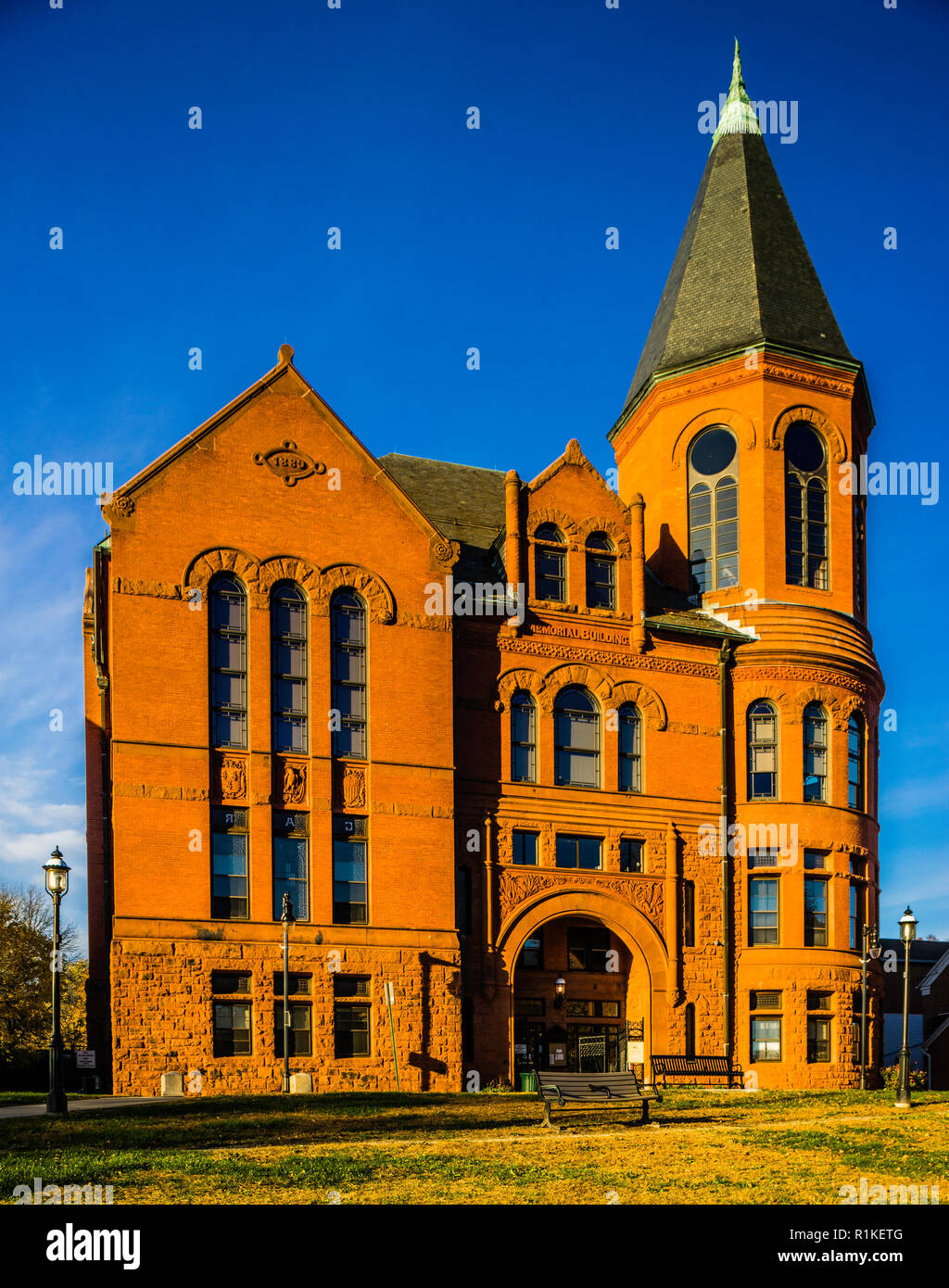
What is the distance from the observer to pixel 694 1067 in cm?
3825

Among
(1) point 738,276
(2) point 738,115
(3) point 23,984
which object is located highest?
(2) point 738,115

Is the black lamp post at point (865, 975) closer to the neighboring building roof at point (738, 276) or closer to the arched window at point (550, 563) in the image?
the arched window at point (550, 563)

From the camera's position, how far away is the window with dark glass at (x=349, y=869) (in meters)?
35.2

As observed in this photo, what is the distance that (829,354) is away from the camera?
44094 mm

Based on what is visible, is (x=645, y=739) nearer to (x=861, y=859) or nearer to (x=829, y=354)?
(x=861, y=859)

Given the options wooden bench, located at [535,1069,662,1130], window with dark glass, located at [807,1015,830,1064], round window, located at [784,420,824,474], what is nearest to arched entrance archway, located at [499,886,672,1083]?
window with dark glass, located at [807,1015,830,1064]

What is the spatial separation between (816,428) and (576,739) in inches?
506

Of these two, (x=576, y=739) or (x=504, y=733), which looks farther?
(x=576, y=739)

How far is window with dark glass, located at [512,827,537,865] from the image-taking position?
38406mm

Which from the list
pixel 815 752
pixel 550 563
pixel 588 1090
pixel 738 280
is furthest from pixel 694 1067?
pixel 738 280

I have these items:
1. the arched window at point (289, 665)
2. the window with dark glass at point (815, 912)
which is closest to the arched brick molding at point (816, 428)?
the window with dark glass at point (815, 912)

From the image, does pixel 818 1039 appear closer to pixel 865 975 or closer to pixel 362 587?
pixel 865 975

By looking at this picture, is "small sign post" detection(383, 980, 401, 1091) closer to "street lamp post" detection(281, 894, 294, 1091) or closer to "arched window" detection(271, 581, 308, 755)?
"street lamp post" detection(281, 894, 294, 1091)

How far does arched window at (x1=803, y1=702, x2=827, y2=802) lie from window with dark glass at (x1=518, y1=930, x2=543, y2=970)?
886 centimetres
